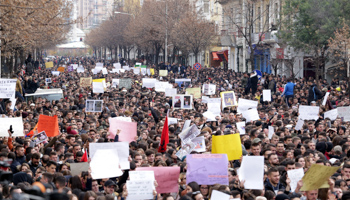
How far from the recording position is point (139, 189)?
779cm

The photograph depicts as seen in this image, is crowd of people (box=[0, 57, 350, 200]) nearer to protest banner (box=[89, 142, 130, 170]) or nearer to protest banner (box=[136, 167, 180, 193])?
protest banner (box=[136, 167, 180, 193])

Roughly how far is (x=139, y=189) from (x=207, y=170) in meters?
1.31

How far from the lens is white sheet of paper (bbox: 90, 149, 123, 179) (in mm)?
8961

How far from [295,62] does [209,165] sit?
3148 centimetres

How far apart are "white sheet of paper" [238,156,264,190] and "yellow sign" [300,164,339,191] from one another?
753 millimetres

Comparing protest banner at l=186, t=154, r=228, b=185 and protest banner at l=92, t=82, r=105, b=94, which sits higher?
protest banner at l=92, t=82, r=105, b=94

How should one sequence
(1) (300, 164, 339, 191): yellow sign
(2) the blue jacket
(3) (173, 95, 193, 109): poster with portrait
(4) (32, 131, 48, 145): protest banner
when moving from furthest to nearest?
(2) the blue jacket
(3) (173, 95, 193, 109): poster with portrait
(4) (32, 131, 48, 145): protest banner
(1) (300, 164, 339, 191): yellow sign

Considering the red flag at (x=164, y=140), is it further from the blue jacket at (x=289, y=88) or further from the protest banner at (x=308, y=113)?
the blue jacket at (x=289, y=88)

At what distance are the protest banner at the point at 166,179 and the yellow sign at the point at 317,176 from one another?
174 cm

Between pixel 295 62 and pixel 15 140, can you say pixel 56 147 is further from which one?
pixel 295 62

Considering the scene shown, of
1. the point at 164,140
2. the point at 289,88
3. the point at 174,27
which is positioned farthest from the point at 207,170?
the point at 174,27

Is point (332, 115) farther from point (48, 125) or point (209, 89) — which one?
point (209, 89)

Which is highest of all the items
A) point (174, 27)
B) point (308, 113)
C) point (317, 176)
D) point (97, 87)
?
point (174, 27)

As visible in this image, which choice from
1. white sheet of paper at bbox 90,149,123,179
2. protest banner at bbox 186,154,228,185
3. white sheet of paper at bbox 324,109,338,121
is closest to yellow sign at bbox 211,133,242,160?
protest banner at bbox 186,154,228,185
